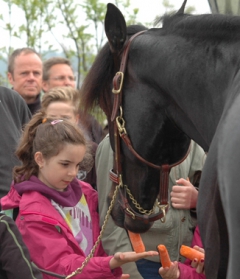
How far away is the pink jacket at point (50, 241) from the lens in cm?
310

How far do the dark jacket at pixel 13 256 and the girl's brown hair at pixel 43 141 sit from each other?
539 mm

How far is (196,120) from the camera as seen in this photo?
8.24 feet

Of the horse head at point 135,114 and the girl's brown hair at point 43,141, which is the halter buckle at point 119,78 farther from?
the girl's brown hair at point 43,141

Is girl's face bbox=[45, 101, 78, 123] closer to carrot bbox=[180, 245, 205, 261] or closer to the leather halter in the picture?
the leather halter

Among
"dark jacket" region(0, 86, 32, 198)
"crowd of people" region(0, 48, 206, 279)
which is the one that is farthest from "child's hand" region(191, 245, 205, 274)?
"dark jacket" region(0, 86, 32, 198)

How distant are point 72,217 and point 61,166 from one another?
0.28 metres

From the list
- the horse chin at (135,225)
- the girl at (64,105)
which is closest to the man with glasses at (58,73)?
the girl at (64,105)

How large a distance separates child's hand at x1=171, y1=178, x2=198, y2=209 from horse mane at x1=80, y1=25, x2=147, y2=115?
77 centimetres

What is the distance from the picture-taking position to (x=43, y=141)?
3.48 metres

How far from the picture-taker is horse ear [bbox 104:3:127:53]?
2689 mm

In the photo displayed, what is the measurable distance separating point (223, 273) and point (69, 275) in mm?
952

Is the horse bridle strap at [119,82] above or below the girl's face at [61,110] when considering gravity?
above

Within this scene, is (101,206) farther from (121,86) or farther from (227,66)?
(227,66)

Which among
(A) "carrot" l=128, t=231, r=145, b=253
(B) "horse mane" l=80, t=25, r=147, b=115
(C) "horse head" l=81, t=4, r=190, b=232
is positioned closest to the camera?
(C) "horse head" l=81, t=4, r=190, b=232
